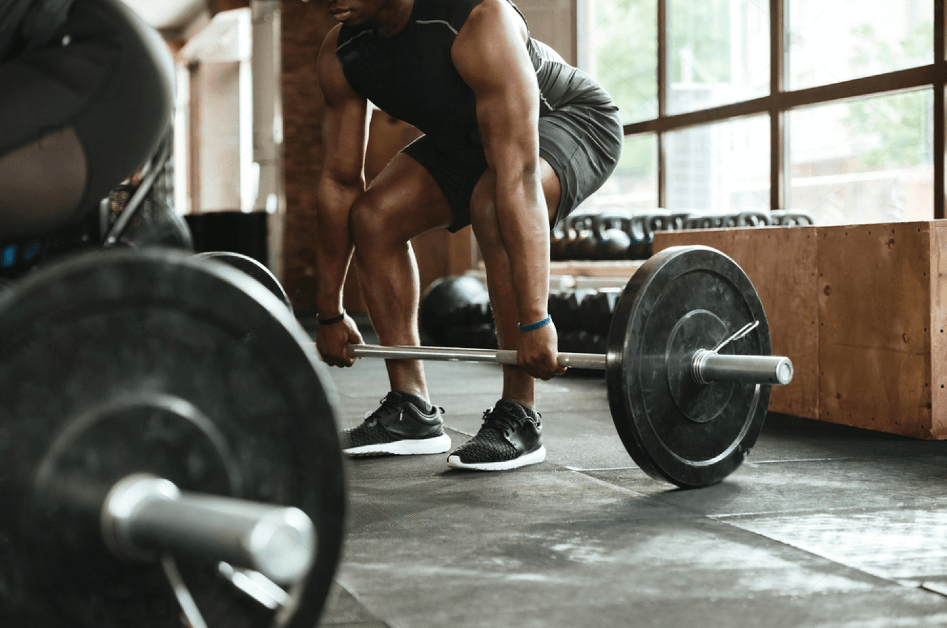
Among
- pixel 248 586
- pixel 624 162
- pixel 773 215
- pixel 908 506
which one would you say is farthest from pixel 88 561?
pixel 624 162

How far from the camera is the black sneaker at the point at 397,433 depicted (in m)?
2.14

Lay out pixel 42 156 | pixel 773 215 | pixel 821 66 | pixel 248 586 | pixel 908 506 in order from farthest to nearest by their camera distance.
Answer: pixel 821 66 → pixel 773 215 → pixel 908 506 → pixel 42 156 → pixel 248 586

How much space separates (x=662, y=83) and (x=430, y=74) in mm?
4861

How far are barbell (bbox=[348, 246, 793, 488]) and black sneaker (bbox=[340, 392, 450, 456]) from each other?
357mm

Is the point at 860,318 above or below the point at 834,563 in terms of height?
above

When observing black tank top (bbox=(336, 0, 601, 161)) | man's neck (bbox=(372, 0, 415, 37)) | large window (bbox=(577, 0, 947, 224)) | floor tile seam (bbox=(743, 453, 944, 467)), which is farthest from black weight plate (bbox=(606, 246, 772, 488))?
large window (bbox=(577, 0, 947, 224))

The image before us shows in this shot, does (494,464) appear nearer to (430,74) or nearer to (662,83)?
(430,74)

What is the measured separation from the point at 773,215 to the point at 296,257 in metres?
5.07

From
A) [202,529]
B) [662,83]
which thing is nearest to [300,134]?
[662,83]

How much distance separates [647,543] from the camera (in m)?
1.40

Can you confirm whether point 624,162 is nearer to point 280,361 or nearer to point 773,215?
point 773,215

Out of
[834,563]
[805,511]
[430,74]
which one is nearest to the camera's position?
[834,563]

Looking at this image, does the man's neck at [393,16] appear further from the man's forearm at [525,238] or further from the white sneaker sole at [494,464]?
the white sneaker sole at [494,464]

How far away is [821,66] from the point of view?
5250 millimetres
